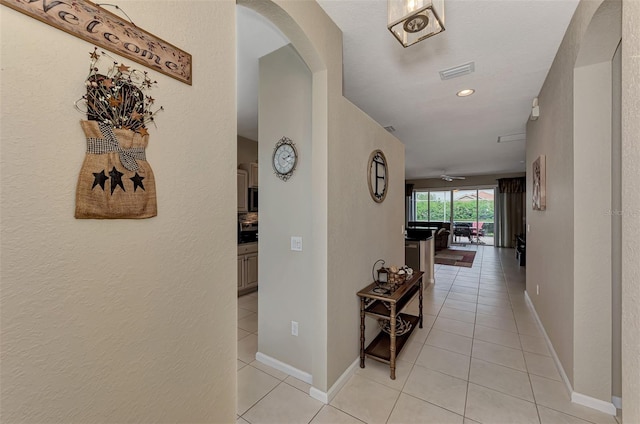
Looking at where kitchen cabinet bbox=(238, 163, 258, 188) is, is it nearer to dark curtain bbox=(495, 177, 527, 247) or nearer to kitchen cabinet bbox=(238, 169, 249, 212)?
kitchen cabinet bbox=(238, 169, 249, 212)

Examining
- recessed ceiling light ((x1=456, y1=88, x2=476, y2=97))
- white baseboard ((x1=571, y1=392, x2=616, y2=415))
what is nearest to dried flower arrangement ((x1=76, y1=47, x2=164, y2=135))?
white baseboard ((x1=571, y1=392, x2=616, y2=415))

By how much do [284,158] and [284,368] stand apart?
1.77 meters

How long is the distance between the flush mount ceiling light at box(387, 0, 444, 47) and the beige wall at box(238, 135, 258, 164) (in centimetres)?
381

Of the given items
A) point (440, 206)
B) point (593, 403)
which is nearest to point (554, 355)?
point (593, 403)

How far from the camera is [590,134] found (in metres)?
1.77

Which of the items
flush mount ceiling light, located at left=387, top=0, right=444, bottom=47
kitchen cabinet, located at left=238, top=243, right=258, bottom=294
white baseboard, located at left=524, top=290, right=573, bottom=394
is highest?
flush mount ceiling light, located at left=387, top=0, right=444, bottom=47

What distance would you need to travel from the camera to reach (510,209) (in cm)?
917

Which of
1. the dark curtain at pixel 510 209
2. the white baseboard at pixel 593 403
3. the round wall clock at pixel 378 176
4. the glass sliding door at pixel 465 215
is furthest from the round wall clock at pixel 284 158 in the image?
the glass sliding door at pixel 465 215

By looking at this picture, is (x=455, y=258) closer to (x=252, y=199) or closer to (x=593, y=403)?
(x=252, y=199)

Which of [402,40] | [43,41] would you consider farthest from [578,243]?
[43,41]

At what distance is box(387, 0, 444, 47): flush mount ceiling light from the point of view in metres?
1.33

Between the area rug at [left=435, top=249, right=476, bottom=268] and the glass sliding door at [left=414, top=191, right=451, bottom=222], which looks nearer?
the area rug at [left=435, top=249, right=476, bottom=268]

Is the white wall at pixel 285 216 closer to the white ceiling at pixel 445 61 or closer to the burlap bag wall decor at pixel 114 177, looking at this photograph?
the white ceiling at pixel 445 61

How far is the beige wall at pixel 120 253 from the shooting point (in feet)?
2.10
